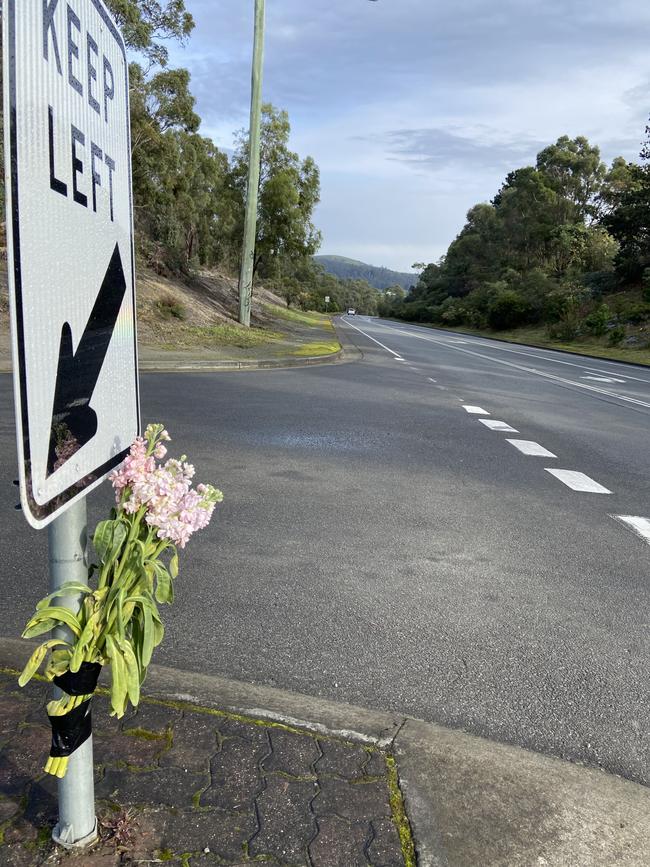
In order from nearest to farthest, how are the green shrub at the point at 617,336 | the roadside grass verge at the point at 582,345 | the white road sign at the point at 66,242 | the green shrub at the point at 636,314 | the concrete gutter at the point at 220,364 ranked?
the white road sign at the point at 66,242, the concrete gutter at the point at 220,364, the roadside grass verge at the point at 582,345, the green shrub at the point at 617,336, the green shrub at the point at 636,314

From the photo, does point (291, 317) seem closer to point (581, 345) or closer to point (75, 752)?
point (581, 345)

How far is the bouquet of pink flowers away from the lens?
64.9 inches

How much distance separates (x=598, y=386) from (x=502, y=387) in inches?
132

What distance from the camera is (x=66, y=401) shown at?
1319 mm

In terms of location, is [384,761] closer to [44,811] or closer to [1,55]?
[44,811]

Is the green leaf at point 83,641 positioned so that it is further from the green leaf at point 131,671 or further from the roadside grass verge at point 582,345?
the roadside grass verge at point 582,345

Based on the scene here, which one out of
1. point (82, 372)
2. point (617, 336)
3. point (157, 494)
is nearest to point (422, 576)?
point (157, 494)

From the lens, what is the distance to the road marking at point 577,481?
6477mm

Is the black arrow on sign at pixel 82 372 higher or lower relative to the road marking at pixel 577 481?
higher

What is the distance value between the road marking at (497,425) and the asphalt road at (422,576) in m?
0.42

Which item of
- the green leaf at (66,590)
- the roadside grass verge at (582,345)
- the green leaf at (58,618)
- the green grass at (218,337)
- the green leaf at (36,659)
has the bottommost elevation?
the roadside grass verge at (582,345)

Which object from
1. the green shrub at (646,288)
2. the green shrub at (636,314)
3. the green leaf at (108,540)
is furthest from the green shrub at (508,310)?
the green leaf at (108,540)

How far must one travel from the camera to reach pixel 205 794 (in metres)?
2.09

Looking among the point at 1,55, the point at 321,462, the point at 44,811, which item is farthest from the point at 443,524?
the point at 1,55
